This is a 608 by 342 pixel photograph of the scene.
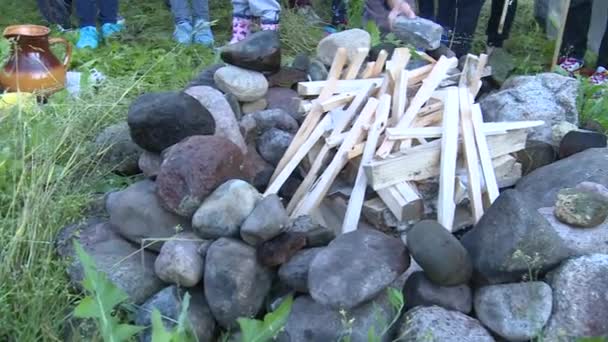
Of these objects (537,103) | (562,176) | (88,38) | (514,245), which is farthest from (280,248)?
(88,38)

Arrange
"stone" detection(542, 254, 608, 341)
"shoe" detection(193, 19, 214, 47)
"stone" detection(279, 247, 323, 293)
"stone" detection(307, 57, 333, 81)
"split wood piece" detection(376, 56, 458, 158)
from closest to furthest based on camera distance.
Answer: "stone" detection(542, 254, 608, 341)
"stone" detection(279, 247, 323, 293)
"split wood piece" detection(376, 56, 458, 158)
"stone" detection(307, 57, 333, 81)
"shoe" detection(193, 19, 214, 47)

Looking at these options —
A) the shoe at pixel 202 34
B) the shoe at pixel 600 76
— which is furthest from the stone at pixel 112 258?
the shoe at pixel 600 76

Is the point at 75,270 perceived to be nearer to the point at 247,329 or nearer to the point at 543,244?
the point at 247,329

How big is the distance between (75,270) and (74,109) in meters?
0.95

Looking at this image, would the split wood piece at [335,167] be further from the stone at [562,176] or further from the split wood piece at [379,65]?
the stone at [562,176]

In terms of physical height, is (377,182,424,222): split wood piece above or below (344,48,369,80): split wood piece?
below

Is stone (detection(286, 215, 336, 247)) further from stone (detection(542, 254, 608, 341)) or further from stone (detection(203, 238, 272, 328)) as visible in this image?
stone (detection(542, 254, 608, 341))

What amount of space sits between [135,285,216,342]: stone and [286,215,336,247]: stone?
14.3 inches

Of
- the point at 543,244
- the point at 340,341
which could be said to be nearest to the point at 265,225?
the point at 340,341

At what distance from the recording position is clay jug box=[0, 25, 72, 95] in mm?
3791

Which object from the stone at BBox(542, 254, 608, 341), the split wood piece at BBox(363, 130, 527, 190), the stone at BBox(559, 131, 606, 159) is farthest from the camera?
the stone at BBox(559, 131, 606, 159)

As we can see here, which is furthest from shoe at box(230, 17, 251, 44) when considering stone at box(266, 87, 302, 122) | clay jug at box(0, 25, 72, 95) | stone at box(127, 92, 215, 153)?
stone at box(127, 92, 215, 153)

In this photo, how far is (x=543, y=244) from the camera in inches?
87.5

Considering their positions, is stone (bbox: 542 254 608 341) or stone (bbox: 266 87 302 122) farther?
stone (bbox: 266 87 302 122)
